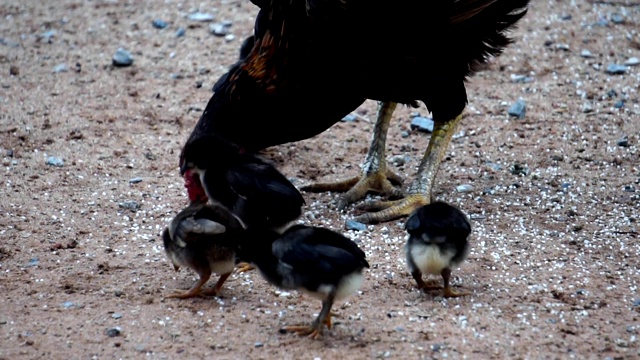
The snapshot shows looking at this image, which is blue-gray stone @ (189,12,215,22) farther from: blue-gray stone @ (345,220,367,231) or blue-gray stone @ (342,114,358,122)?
blue-gray stone @ (345,220,367,231)

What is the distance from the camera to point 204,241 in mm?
4543

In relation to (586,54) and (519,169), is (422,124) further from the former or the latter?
(586,54)

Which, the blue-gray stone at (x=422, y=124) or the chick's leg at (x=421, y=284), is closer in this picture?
the chick's leg at (x=421, y=284)

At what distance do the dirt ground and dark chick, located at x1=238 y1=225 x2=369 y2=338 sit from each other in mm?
214

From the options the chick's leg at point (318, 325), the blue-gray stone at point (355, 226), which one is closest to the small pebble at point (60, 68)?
the blue-gray stone at point (355, 226)

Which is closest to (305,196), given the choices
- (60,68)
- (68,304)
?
(68,304)

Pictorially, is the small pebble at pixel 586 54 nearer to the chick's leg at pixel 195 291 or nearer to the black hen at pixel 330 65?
the black hen at pixel 330 65

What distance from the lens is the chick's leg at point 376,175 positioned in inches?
243

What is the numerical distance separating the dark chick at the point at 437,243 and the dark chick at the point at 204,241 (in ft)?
2.86

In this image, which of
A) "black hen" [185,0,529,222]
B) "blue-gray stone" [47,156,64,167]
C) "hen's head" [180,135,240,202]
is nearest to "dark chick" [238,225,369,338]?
"hen's head" [180,135,240,202]

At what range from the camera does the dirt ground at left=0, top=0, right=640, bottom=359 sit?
14.1 feet

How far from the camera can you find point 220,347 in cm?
416

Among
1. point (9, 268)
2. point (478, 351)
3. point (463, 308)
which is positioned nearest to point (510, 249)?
point (463, 308)

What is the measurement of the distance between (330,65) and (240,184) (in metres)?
1.08
